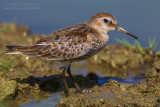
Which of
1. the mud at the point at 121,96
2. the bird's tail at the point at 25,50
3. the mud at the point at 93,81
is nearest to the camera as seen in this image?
the mud at the point at 121,96

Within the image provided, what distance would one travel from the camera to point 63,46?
854 centimetres

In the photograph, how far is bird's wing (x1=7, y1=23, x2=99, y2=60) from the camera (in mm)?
8469

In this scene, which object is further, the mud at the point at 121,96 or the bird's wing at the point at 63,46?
the bird's wing at the point at 63,46

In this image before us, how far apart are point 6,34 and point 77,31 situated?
5792 millimetres

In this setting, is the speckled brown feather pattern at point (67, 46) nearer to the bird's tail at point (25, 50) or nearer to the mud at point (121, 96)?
the bird's tail at point (25, 50)

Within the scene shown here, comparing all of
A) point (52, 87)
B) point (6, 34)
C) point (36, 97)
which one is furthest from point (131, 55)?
point (6, 34)

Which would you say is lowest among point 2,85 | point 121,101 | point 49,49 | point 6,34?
point 121,101

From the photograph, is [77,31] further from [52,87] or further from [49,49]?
[52,87]

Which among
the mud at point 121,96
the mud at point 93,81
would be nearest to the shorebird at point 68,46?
the mud at point 93,81

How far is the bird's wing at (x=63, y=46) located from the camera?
8.47 metres

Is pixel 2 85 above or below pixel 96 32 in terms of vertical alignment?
below

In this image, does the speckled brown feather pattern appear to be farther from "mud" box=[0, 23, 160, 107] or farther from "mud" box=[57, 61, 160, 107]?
"mud" box=[57, 61, 160, 107]

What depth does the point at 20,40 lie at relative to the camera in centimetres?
1249

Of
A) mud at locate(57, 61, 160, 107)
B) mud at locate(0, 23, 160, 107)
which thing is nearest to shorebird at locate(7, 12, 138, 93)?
mud at locate(0, 23, 160, 107)
